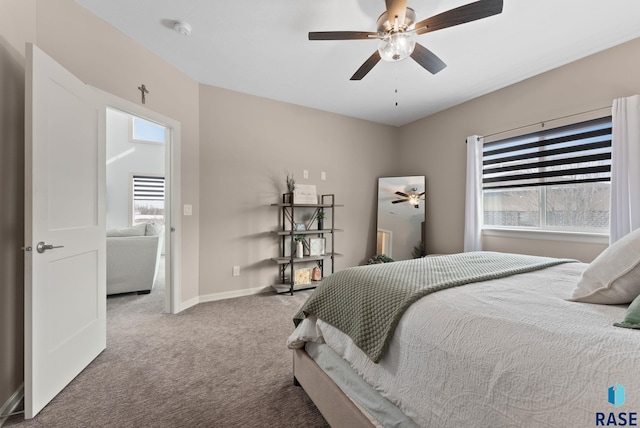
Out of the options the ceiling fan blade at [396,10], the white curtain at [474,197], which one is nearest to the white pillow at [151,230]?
the ceiling fan blade at [396,10]

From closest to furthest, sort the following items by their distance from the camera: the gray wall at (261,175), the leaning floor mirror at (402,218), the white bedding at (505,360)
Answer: the white bedding at (505,360)
the gray wall at (261,175)
the leaning floor mirror at (402,218)

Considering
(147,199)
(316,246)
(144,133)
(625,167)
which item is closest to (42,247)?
(316,246)

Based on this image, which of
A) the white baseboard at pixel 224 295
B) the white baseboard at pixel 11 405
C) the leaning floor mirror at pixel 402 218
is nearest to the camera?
the white baseboard at pixel 11 405

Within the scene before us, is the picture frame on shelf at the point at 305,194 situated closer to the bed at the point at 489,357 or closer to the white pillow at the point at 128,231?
the white pillow at the point at 128,231

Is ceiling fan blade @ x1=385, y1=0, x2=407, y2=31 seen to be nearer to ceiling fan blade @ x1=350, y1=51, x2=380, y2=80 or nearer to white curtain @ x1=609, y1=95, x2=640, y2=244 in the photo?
ceiling fan blade @ x1=350, y1=51, x2=380, y2=80

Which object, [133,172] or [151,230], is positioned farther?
[133,172]

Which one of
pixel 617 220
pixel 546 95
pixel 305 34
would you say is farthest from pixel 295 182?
pixel 617 220

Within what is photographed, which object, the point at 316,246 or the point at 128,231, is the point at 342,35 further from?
the point at 128,231

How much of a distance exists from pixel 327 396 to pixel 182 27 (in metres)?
2.85

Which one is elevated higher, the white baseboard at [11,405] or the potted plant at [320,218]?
the potted plant at [320,218]

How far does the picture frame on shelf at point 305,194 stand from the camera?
363 cm

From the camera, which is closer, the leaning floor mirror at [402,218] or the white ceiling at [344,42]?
the white ceiling at [344,42]

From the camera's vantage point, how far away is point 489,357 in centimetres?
75

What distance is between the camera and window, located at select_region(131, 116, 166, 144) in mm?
5918
